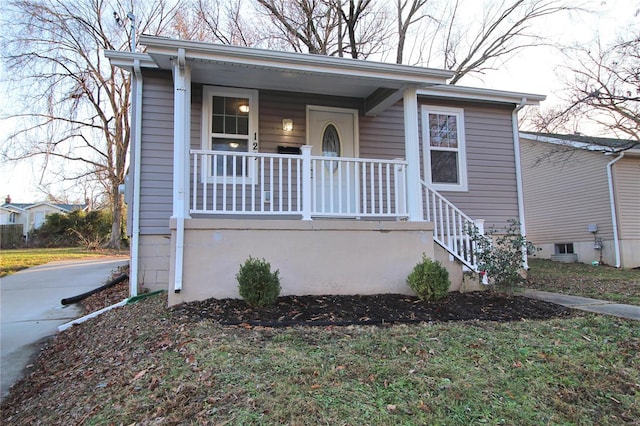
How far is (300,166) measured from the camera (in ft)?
20.9

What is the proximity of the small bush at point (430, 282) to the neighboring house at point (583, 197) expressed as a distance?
33.2ft

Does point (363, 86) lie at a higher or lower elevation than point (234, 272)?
higher

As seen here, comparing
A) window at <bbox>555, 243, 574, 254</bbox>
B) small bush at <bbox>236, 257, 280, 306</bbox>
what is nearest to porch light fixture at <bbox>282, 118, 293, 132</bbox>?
small bush at <bbox>236, 257, 280, 306</bbox>

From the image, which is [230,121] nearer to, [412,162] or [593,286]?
[412,162]

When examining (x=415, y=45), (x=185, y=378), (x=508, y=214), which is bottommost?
(x=185, y=378)

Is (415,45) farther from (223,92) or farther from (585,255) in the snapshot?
(223,92)

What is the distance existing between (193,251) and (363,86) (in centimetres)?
378

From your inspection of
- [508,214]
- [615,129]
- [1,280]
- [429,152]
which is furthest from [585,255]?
[1,280]

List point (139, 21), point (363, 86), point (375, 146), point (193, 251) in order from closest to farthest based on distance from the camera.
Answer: point (193, 251) < point (363, 86) < point (375, 146) < point (139, 21)

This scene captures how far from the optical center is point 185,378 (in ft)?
9.04

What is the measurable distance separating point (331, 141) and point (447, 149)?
243cm

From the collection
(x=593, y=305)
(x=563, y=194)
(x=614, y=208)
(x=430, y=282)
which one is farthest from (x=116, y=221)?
(x=614, y=208)

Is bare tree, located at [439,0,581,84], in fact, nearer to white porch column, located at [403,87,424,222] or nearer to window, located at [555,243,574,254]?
window, located at [555,243,574,254]

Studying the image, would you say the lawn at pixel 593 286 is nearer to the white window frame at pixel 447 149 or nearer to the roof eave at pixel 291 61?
the white window frame at pixel 447 149
